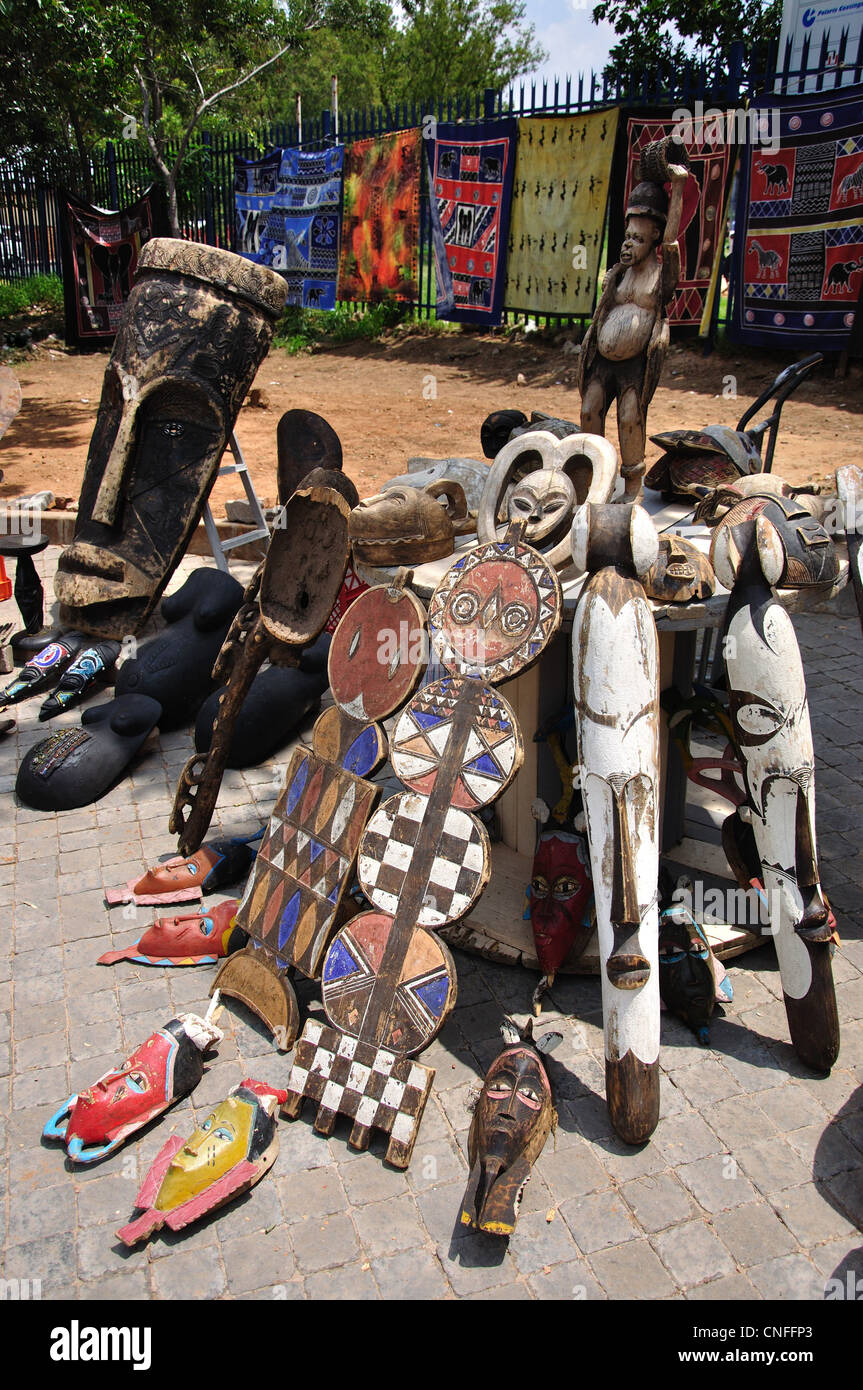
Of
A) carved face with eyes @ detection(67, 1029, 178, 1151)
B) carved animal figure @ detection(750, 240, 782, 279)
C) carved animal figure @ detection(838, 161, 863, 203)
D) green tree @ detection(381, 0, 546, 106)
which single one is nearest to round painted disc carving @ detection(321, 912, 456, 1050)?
carved face with eyes @ detection(67, 1029, 178, 1151)

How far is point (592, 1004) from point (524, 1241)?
0.94m

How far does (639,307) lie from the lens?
3.97m

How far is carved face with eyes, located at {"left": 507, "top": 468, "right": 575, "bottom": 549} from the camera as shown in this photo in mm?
3381

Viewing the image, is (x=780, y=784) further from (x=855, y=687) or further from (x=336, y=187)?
(x=336, y=187)

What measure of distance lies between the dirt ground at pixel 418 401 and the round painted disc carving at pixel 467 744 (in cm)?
534

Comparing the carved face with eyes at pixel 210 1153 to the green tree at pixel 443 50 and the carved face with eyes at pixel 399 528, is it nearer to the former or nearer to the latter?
the carved face with eyes at pixel 399 528

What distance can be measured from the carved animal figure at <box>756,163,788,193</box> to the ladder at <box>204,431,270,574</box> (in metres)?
5.85

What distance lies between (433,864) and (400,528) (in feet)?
4.28

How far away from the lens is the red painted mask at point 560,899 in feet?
10.8

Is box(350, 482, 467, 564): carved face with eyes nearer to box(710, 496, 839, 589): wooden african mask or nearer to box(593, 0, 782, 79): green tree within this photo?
box(710, 496, 839, 589): wooden african mask

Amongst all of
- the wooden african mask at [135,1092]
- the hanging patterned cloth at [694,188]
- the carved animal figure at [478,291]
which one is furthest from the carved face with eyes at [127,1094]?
the carved animal figure at [478,291]

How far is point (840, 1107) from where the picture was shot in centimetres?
285

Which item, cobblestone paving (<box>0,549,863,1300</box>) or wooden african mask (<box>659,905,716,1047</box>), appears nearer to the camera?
cobblestone paving (<box>0,549,863,1300</box>)
